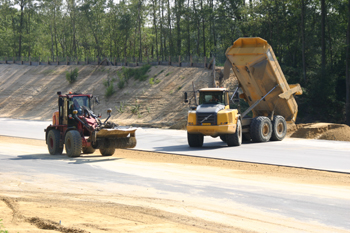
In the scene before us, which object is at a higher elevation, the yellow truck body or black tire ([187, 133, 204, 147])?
the yellow truck body

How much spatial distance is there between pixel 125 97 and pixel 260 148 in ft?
84.7

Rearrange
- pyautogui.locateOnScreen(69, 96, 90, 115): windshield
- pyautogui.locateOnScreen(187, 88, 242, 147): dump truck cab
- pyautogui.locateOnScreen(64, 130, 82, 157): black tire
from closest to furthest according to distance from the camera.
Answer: pyautogui.locateOnScreen(64, 130, 82, 157): black tire, pyautogui.locateOnScreen(69, 96, 90, 115): windshield, pyautogui.locateOnScreen(187, 88, 242, 147): dump truck cab

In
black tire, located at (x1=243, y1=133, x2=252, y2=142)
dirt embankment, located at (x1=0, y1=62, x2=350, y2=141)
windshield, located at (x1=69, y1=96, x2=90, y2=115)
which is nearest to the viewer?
windshield, located at (x1=69, y1=96, x2=90, y2=115)

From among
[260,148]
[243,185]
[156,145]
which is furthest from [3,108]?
[243,185]

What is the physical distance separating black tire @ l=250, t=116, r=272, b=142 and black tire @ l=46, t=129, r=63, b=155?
8758 millimetres

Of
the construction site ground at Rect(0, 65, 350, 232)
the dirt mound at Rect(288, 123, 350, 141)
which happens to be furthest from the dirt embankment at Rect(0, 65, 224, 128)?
the construction site ground at Rect(0, 65, 350, 232)

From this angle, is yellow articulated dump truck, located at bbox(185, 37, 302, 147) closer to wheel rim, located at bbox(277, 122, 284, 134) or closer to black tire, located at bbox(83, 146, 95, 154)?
wheel rim, located at bbox(277, 122, 284, 134)

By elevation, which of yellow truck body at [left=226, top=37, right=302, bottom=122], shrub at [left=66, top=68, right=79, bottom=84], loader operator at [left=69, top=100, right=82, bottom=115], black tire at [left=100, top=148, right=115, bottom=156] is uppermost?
shrub at [left=66, top=68, right=79, bottom=84]

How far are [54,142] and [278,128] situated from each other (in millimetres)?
10797

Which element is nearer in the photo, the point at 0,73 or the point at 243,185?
the point at 243,185

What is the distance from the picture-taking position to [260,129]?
822 inches

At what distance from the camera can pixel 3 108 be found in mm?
52188

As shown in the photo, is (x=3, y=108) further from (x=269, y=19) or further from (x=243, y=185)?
(x=243, y=185)

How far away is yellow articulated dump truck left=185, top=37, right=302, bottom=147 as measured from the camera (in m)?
18.7
